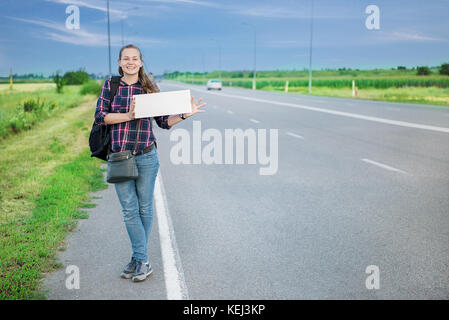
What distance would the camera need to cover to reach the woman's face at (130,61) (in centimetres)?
443

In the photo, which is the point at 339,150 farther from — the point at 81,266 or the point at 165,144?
the point at 81,266

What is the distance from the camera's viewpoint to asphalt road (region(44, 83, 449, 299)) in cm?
440

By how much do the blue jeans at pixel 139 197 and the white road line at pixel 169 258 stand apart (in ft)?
1.04

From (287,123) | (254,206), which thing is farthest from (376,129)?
(254,206)

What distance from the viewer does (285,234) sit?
5957mm

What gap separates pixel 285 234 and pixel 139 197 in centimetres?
200

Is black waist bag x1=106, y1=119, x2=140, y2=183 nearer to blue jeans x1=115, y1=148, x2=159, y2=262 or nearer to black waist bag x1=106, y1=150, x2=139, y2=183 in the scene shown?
black waist bag x1=106, y1=150, x2=139, y2=183

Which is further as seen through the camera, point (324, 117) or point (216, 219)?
point (324, 117)

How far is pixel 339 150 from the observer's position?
41.5ft

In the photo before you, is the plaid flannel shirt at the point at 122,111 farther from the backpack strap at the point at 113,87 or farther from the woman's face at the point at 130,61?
the woman's face at the point at 130,61

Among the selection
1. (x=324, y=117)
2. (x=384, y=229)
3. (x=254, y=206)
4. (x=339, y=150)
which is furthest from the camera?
(x=324, y=117)

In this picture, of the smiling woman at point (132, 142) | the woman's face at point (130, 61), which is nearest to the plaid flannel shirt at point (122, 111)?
the smiling woman at point (132, 142)

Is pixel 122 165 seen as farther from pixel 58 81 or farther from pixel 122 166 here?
pixel 58 81

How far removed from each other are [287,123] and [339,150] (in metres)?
7.08
